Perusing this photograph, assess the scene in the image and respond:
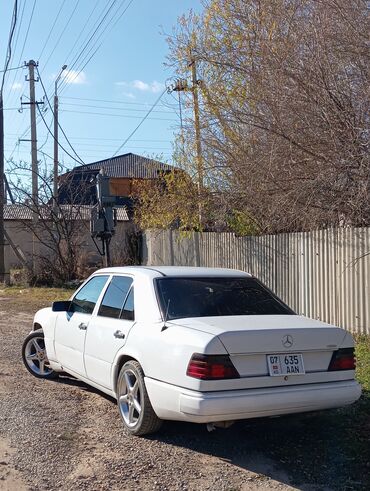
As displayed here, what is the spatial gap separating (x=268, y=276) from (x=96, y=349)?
6.93 metres

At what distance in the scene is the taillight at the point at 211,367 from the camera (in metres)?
4.58

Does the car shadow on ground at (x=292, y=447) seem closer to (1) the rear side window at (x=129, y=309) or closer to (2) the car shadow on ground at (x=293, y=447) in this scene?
(2) the car shadow on ground at (x=293, y=447)

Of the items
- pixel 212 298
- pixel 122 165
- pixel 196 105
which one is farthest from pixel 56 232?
pixel 122 165

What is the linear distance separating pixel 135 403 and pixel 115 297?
121 centimetres

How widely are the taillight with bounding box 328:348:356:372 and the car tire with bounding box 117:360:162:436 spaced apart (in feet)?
5.02

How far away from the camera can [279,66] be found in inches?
391

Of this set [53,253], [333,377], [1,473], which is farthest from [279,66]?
[53,253]

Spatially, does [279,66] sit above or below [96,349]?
above

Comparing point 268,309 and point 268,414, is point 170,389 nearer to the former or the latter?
point 268,414

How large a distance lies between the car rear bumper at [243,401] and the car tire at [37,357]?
3.16m

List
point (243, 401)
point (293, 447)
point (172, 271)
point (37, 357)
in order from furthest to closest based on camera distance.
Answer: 1. point (37, 357)
2. point (172, 271)
3. point (293, 447)
4. point (243, 401)

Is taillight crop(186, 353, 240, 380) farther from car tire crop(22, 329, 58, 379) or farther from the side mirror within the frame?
car tire crop(22, 329, 58, 379)

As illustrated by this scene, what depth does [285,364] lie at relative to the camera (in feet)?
15.8

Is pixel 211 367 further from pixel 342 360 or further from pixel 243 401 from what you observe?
pixel 342 360
